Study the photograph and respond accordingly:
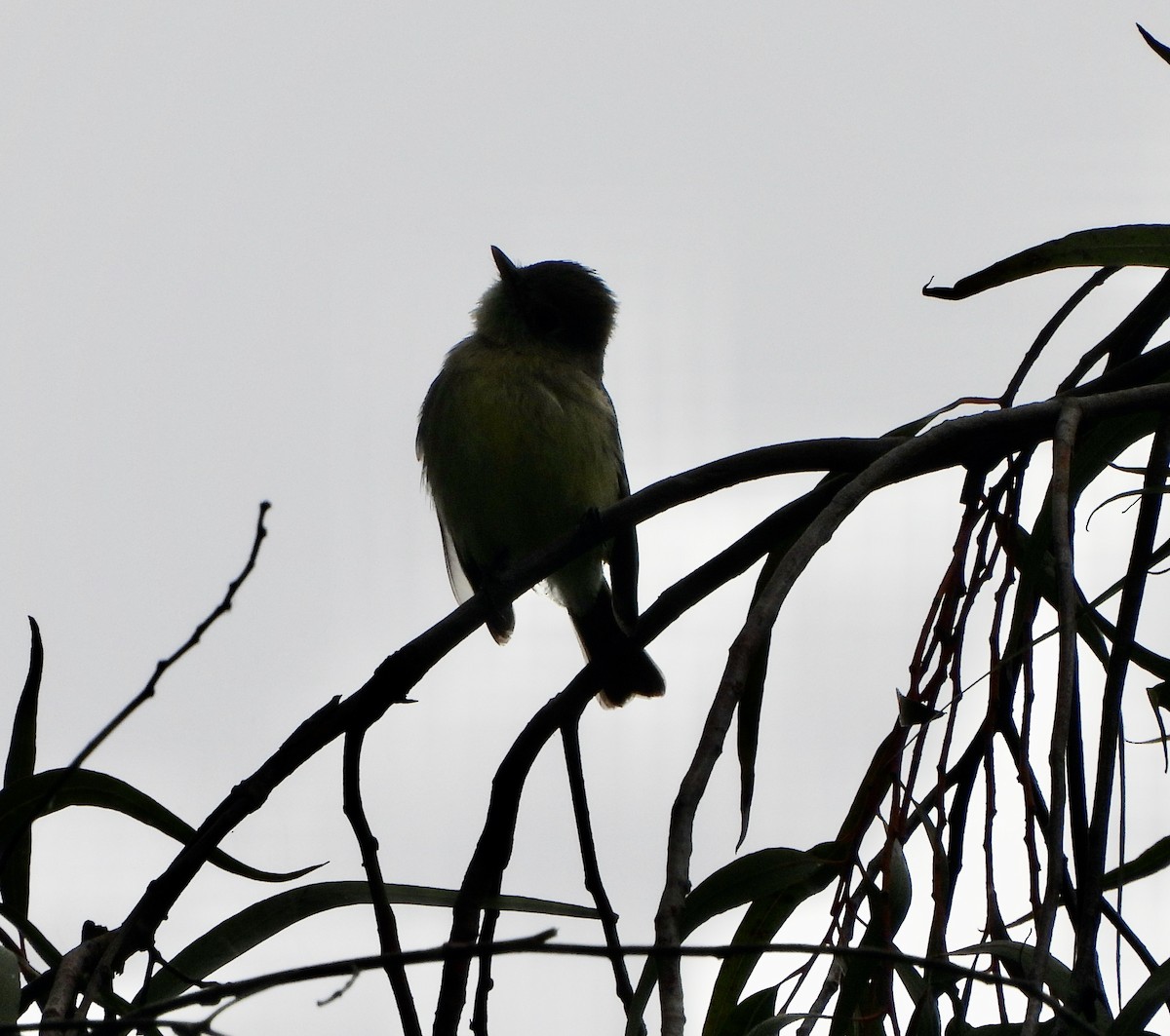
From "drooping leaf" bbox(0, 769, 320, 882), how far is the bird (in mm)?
1696

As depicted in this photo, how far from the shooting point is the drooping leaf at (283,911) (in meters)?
1.97

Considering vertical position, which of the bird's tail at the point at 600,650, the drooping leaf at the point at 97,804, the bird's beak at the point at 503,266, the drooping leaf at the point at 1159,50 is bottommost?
the drooping leaf at the point at 97,804

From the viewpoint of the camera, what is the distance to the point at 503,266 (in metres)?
5.20

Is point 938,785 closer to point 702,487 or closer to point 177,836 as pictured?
point 702,487

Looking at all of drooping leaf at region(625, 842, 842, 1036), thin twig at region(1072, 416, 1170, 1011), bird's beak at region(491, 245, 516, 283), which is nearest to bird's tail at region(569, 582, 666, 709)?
bird's beak at region(491, 245, 516, 283)

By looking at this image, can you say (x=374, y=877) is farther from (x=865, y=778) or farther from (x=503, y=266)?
(x=503, y=266)

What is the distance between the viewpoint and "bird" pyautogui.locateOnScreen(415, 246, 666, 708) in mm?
4184

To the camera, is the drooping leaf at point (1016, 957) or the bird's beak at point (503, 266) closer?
the drooping leaf at point (1016, 957)

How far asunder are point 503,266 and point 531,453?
128cm

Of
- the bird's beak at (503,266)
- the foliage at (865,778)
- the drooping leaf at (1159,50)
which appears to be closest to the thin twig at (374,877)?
the foliage at (865,778)

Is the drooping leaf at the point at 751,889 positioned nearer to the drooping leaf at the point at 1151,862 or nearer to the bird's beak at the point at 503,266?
the drooping leaf at the point at 1151,862

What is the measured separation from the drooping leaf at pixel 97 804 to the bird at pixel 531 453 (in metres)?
1.70

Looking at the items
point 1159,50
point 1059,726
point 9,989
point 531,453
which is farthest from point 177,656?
point 531,453

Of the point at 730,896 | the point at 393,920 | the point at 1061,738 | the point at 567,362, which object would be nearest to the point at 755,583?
the point at 730,896
